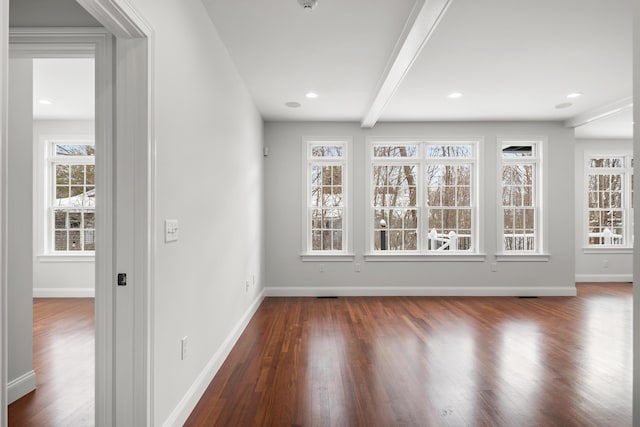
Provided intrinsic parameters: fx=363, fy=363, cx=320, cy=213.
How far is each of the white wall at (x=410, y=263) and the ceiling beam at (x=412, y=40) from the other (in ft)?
6.08

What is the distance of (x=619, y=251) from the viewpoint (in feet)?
23.1

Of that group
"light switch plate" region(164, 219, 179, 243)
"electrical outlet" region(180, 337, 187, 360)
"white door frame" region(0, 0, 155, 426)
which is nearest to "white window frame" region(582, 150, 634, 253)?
"electrical outlet" region(180, 337, 187, 360)

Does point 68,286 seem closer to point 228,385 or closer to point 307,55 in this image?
point 228,385

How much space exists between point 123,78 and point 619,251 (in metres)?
8.69

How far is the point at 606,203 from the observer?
7.13 metres

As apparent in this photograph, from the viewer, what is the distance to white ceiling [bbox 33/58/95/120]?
3.82 m

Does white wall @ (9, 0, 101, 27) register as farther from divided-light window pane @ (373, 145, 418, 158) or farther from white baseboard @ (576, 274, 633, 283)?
white baseboard @ (576, 274, 633, 283)

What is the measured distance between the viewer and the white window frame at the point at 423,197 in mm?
5836

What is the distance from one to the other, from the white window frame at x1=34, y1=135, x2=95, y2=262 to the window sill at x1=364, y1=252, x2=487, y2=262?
4.60m

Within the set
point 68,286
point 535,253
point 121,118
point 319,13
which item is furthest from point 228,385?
point 535,253

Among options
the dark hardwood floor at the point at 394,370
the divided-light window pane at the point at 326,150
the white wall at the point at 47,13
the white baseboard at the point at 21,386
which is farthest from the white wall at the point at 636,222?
the divided-light window pane at the point at 326,150

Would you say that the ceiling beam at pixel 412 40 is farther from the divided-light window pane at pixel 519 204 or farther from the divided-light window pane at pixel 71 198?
the divided-light window pane at pixel 71 198

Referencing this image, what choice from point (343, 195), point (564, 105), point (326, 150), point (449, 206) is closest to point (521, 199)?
point (449, 206)

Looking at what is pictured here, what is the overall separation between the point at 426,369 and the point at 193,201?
2.25 meters
